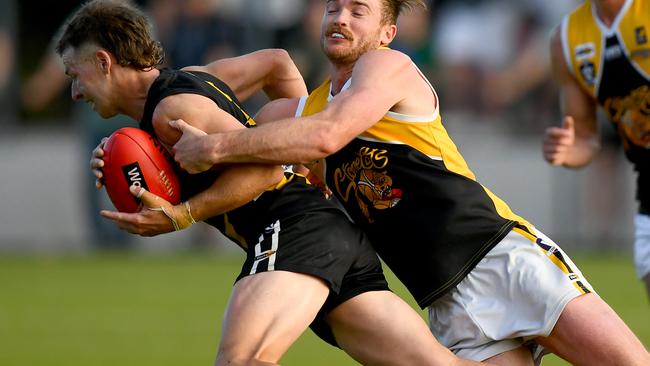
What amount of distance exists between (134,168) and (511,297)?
1.68 metres

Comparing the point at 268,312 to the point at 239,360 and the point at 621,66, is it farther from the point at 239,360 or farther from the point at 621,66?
the point at 621,66

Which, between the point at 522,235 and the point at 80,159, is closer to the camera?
the point at 522,235

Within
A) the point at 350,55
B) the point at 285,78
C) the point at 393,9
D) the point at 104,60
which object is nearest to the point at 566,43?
the point at 393,9

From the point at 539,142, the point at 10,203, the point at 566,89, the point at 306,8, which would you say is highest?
the point at 566,89

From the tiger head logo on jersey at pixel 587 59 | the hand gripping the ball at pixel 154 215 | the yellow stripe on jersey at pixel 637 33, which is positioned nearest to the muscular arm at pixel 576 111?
the tiger head logo on jersey at pixel 587 59

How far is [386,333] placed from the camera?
204 inches

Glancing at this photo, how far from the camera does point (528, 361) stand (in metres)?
5.43

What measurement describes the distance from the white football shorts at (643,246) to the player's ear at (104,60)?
10.4 ft

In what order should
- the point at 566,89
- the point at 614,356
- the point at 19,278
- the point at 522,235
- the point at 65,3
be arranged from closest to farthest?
the point at 614,356, the point at 522,235, the point at 566,89, the point at 19,278, the point at 65,3

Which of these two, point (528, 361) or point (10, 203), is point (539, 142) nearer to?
point (10, 203)

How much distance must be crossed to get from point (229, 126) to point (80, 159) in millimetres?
10088

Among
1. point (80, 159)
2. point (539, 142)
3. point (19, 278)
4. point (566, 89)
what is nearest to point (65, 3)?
point (80, 159)

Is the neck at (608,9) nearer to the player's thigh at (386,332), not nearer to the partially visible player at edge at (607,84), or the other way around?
the partially visible player at edge at (607,84)

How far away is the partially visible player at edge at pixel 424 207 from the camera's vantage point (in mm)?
5000
